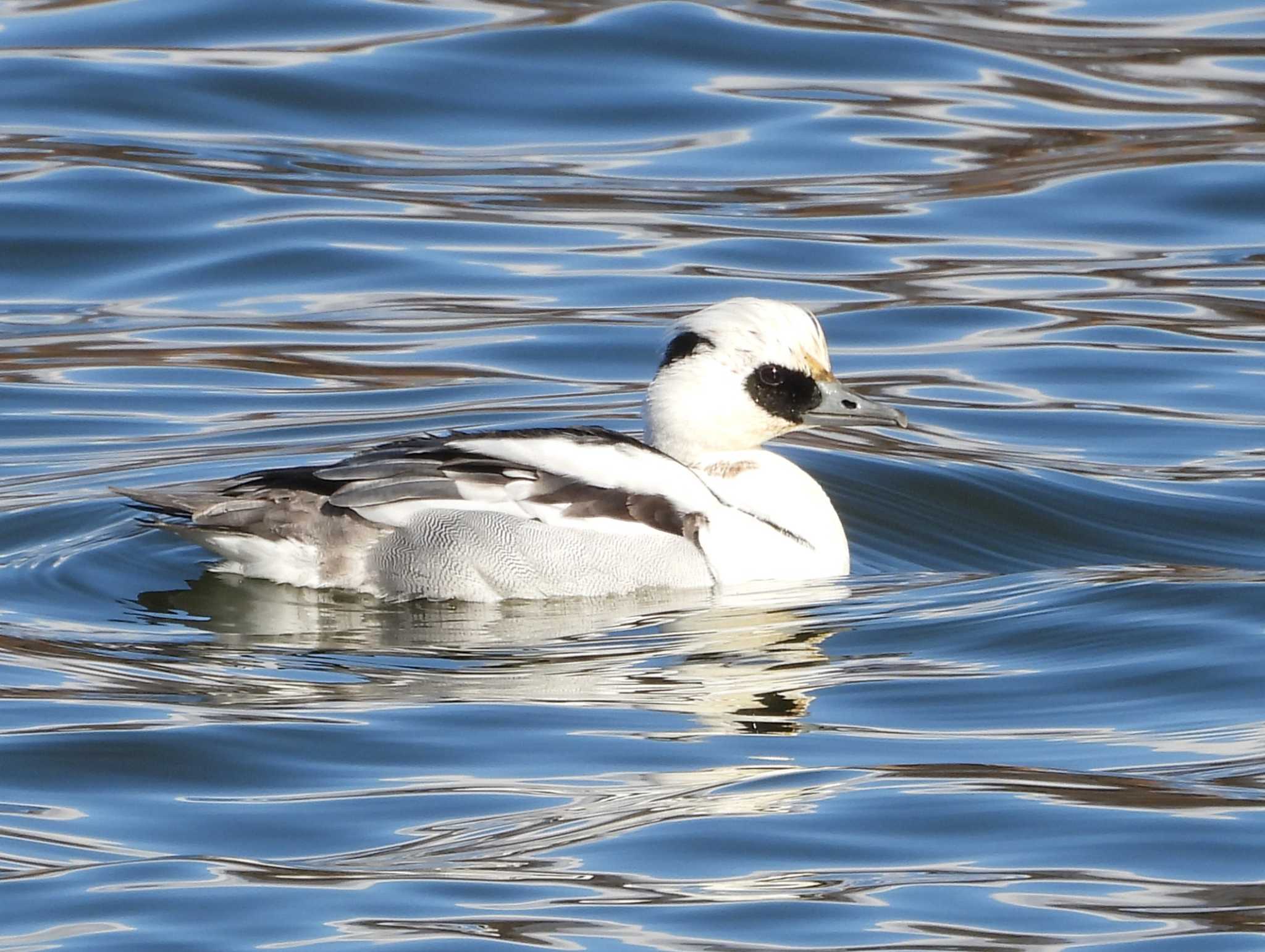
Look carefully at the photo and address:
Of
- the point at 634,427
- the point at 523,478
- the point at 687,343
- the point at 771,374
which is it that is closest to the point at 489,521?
the point at 523,478

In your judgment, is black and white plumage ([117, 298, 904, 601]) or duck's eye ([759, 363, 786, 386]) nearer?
black and white plumage ([117, 298, 904, 601])

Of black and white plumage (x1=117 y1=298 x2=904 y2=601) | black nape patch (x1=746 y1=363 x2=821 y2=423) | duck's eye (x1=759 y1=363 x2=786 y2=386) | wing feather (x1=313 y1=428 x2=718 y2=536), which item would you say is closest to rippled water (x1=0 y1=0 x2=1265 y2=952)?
black and white plumage (x1=117 y1=298 x2=904 y2=601)

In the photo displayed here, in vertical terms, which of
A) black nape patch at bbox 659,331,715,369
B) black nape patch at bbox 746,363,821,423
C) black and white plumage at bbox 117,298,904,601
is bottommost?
black and white plumage at bbox 117,298,904,601

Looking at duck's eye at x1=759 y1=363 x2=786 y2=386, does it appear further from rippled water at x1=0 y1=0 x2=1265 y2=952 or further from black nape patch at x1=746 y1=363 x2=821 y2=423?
rippled water at x1=0 y1=0 x2=1265 y2=952

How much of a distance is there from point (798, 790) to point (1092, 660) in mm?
1706

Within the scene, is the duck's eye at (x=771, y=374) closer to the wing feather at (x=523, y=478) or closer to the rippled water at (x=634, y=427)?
the wing feather at (x=523, y=478)

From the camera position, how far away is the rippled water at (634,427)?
5.43 metres

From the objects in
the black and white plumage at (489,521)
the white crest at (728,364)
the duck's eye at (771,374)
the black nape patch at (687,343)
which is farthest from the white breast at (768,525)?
the black nape patch at (687,343)

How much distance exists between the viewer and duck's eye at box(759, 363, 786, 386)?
27.9ft

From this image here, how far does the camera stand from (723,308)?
8.55 metres

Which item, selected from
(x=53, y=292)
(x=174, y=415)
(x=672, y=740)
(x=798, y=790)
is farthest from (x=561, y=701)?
(x=53, y=292)

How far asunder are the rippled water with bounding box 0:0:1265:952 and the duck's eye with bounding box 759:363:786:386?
0.83 meters

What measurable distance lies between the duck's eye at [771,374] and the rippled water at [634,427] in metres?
0.83

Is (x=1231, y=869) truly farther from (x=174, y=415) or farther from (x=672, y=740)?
(x=174, y=415)
